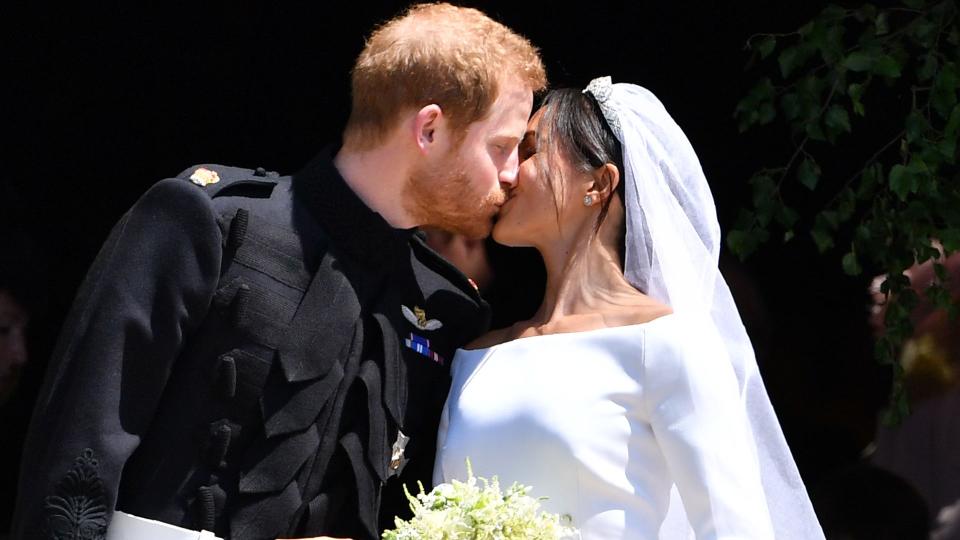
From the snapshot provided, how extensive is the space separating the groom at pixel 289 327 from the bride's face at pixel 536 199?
8 cm

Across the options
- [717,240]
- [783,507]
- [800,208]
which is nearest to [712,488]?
[783,507]

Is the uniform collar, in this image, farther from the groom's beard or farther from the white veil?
the white veil

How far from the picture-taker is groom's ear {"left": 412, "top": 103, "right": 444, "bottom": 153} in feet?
8.98

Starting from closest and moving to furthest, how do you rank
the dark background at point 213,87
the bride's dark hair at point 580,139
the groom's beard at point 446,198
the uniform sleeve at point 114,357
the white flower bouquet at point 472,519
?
the white flower bouquet at point 472,519 → the uniform sleeve at point 114,357 → the groom's beard at point 446,198 → the bride's dark hair at point 580,139 → the dark background at point 213,87

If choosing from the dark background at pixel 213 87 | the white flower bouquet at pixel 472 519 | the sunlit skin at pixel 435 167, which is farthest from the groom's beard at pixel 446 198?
the dark background at pixel 213 87

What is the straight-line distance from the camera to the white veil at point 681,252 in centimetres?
292

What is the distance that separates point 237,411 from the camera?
8.34 feet

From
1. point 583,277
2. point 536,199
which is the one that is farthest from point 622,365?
point 536,199

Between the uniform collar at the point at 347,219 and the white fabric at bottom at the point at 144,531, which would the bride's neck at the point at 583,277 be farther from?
the white fabric at bottom at the point at 144,531

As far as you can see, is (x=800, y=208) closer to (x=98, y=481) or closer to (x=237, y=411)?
(x=237, y=411)

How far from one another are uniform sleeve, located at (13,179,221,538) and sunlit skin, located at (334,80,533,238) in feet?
1.19

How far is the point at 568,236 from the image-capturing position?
306cm

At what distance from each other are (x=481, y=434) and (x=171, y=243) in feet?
2.37

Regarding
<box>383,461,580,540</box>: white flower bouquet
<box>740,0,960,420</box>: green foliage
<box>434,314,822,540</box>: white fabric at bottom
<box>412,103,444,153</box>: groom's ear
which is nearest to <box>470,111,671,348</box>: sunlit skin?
<box>434,314,822,540</box>: white fabric at bottom
